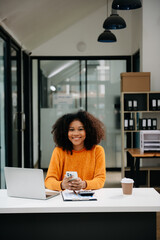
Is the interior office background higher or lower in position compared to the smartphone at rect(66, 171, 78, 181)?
higher

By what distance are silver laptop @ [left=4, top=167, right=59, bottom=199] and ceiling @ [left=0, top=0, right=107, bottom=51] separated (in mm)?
2380

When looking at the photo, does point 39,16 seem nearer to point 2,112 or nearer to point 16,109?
point 2,112

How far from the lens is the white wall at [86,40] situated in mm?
7566

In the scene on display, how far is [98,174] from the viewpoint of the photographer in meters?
2.87

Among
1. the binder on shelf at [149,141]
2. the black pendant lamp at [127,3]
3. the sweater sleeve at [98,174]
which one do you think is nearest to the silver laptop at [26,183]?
the sweater sleeve at [98,174]

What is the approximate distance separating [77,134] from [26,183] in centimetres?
76

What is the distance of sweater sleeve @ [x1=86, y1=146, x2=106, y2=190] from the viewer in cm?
268

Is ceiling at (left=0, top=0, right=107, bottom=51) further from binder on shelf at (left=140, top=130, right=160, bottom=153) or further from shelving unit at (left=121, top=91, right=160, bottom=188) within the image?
binder on shelf at (left=140, top=130, right=160, bottom=153)

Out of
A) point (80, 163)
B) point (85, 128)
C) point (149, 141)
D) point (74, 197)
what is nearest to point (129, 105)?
point (149, 141)

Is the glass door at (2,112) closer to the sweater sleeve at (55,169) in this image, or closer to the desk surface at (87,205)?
the sweater sleeve at (55,169)

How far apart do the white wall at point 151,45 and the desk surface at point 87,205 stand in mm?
4055

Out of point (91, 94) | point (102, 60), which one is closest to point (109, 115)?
point (91, 94)
